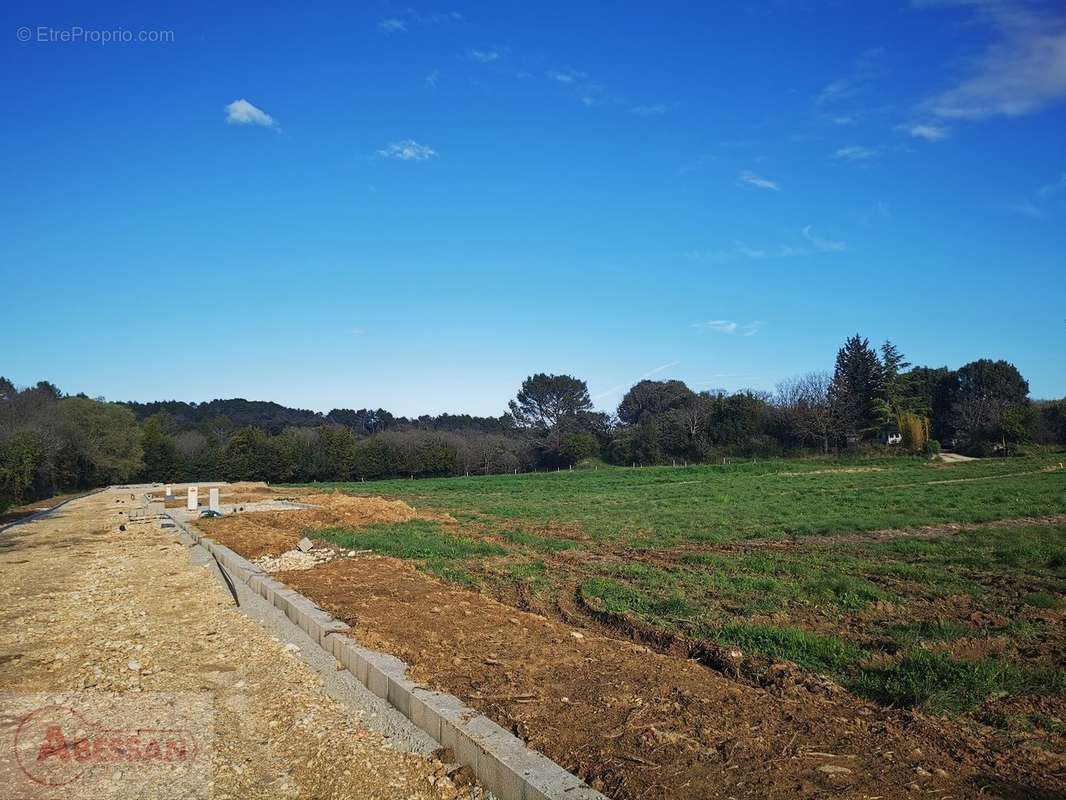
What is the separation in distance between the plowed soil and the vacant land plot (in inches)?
0.7

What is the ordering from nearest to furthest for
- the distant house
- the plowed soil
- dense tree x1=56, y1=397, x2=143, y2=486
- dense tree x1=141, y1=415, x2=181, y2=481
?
the plowed soil
dense tree x1=56, y1=397, x2=143, y2=486
the distant house
dense tree x1=141, y1=415, x2=181, y2=481

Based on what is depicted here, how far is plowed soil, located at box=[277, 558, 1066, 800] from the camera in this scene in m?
3.39

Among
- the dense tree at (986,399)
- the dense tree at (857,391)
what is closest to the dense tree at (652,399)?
the dense tree at (857,391)

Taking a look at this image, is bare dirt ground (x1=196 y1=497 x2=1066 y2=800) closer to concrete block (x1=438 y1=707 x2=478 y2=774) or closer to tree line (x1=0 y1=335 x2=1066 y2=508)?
concrete block (x1=438 y1=707 x2=478 y2=774)

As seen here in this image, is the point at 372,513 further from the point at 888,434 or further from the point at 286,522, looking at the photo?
the point at 888,434

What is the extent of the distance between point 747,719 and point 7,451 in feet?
122

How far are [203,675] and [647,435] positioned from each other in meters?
61.2

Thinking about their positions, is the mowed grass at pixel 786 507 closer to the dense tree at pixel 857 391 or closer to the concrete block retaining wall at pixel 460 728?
the concrete block retaining wall at pixel 460 728

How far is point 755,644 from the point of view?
5715mm

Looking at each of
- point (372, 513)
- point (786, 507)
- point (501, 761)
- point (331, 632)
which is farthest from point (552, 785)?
point (786, 507)

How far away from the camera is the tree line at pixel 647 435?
52.0m

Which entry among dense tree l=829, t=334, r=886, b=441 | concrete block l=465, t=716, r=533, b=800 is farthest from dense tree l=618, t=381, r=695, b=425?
concrete block l=465, t=716, r=533, b=800

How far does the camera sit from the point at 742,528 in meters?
14.2

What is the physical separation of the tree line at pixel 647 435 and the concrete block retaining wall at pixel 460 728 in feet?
146
